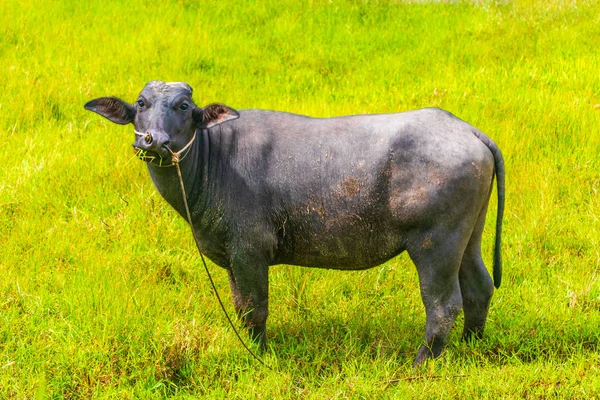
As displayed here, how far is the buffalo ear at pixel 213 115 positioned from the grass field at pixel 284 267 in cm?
129

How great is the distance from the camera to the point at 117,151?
7.48 metres

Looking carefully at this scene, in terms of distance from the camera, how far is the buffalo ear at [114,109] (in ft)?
15.8

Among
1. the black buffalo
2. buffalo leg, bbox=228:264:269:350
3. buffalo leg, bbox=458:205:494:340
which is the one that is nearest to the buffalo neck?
the black buffalo

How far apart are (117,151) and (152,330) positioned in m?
2.78

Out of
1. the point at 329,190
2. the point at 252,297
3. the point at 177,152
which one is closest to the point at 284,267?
the point at 252,297

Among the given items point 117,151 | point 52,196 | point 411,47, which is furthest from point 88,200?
point 411,47

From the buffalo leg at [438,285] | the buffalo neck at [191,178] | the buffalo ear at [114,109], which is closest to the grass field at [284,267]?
the buffalo leg at [438,285]

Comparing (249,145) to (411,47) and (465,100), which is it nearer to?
(465,100)

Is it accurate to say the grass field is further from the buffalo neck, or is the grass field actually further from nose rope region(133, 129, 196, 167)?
nose rope region(133, 129, 196, 167)

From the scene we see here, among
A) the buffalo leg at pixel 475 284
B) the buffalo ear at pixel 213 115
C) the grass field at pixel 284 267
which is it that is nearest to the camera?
the buffalo ear at pixel 213 115

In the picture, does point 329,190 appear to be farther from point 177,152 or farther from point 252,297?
point 177,152

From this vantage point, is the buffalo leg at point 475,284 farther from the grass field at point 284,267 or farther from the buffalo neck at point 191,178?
the buffalo neck at point 191,178

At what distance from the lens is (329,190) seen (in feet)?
16.4

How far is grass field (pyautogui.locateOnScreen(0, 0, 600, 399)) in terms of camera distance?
4934 mm
